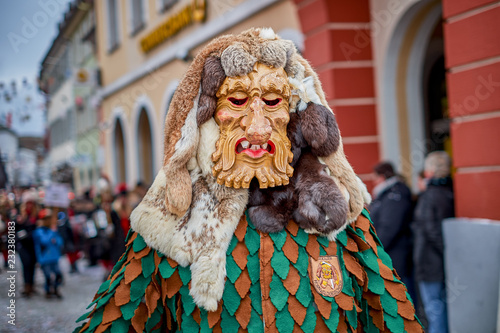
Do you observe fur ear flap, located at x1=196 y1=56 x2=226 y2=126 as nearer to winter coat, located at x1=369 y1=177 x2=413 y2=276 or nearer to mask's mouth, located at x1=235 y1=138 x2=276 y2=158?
mask's mouth, located at x1=235 y1=138 x2=276 y2=158

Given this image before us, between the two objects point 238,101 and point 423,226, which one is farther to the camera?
point 423,226

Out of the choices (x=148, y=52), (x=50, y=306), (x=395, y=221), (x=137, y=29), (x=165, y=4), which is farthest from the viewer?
(x=137, y=29)

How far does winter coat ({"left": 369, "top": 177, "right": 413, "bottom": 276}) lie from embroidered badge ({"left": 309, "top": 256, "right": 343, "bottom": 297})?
9.44 ft

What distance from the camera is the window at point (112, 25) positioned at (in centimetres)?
1466

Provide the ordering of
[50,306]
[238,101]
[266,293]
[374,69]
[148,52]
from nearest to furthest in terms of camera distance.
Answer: [266,293] < [238,101] < [374,69] < [50,306] < [148,52]

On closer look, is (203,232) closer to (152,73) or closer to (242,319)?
(242,319)

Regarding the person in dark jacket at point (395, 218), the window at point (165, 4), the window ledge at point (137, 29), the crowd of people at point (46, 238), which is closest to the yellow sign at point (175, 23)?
the window at point (165, 4)

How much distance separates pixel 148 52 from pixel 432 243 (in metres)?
9.49

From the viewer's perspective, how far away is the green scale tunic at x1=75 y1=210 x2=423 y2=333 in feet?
5.97

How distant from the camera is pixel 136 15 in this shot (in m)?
13.3

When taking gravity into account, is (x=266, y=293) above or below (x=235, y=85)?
below

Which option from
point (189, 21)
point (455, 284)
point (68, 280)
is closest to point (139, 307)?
point (455, 284)

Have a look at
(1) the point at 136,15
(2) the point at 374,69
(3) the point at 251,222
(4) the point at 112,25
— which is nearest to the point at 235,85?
(3) the point at 251,222

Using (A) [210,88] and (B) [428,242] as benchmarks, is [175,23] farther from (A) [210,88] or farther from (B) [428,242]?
(A) [210,88]
